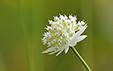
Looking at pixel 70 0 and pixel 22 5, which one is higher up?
pixel 22 5

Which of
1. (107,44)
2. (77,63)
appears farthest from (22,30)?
(107,44)

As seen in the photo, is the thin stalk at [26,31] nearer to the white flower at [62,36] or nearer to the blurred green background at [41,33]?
the blurred green background at [41,33]

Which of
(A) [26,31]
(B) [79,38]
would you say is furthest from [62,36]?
(A) [26,31]

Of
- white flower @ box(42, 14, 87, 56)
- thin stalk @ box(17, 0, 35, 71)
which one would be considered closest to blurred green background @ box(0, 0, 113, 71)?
thin stalk @ box(17, 0, 35, 71)

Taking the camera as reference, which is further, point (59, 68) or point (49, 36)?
point (59, 68)

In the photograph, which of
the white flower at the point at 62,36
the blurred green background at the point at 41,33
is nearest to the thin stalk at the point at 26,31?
the blurred green background at the point at 41,33

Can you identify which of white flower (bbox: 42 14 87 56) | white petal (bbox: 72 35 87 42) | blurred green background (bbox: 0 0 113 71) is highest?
blurred green background (bbox: 0 0 113 71)

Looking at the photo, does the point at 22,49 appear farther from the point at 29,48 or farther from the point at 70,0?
the point at 70,0

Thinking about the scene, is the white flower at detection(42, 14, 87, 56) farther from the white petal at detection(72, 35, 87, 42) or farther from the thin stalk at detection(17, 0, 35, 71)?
the thin stalk at detection(17, 0, 35, 71)
